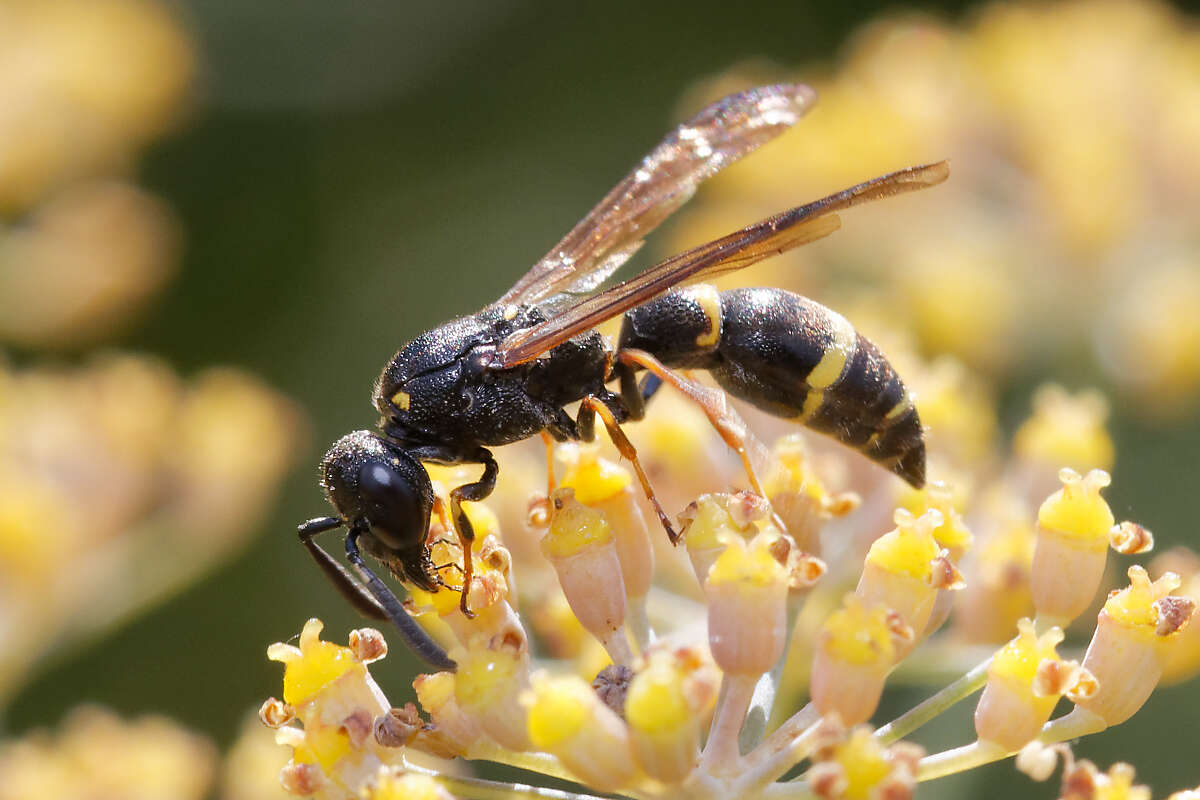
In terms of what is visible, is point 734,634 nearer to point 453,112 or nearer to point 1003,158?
point 1003,158

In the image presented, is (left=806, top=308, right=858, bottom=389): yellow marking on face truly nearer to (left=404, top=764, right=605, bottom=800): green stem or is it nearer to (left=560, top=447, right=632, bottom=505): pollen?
(left=560, top=447, right=632, bottom=505): pollen

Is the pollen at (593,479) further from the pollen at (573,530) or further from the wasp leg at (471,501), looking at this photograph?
the wasp leg at (471,501)

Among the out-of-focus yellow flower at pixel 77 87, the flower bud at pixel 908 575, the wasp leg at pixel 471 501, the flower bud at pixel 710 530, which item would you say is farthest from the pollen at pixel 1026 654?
the out-of-focus yellow flower at pixel 77 87

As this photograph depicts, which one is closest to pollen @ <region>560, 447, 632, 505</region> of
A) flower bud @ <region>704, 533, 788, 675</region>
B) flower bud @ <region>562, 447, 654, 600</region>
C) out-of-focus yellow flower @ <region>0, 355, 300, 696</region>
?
flower bud @ <region>562, 447, 654, 600</region>

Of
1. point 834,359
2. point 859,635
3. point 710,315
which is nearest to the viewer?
point 859,635

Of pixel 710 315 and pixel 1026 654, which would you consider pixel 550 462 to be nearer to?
pixel 710 315

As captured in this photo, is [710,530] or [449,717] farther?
[710,530]

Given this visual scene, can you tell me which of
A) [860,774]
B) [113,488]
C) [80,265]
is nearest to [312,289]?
[80,265]
